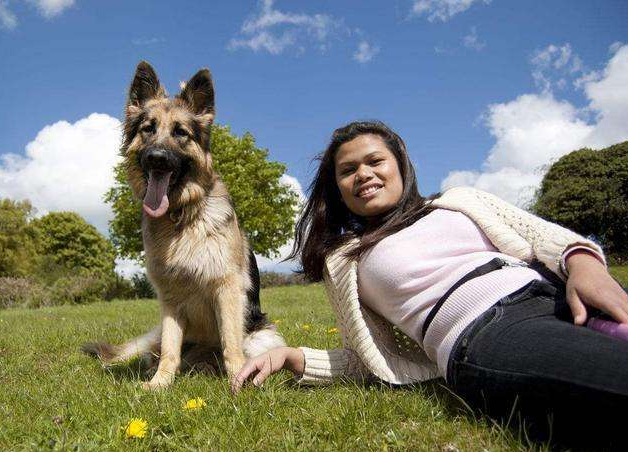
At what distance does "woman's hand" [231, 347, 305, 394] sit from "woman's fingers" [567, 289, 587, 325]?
6.09 ft

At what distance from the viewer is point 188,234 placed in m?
4.52

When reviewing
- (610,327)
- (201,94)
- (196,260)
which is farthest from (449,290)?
(201,94)

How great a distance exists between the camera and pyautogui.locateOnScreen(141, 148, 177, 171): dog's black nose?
441cm

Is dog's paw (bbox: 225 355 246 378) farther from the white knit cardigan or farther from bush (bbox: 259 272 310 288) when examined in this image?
bush (bbox: 259 272 310 288)

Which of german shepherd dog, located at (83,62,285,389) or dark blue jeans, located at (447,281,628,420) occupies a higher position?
german shepherd dog, located at (83,62,285,389)

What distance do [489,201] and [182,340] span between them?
3101mm

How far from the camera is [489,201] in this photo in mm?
3473

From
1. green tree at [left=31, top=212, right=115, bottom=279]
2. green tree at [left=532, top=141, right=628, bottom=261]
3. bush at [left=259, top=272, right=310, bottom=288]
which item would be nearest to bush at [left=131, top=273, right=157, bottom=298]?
bush at [left=259, top=272, right=310, bottom=288]

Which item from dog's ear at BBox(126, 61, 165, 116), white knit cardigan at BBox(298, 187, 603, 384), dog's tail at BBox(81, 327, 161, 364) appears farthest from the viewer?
dog's tail at BBox(81, 327, 161, 364)

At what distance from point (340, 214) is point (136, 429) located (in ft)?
7.75

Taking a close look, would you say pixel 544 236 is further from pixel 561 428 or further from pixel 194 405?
pixel 194 405

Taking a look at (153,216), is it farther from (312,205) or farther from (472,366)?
(472,366)

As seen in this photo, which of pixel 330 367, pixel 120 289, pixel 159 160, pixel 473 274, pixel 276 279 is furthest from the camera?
pixel 276 279

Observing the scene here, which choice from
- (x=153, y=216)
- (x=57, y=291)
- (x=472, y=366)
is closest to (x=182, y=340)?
(x=153, y=216)
